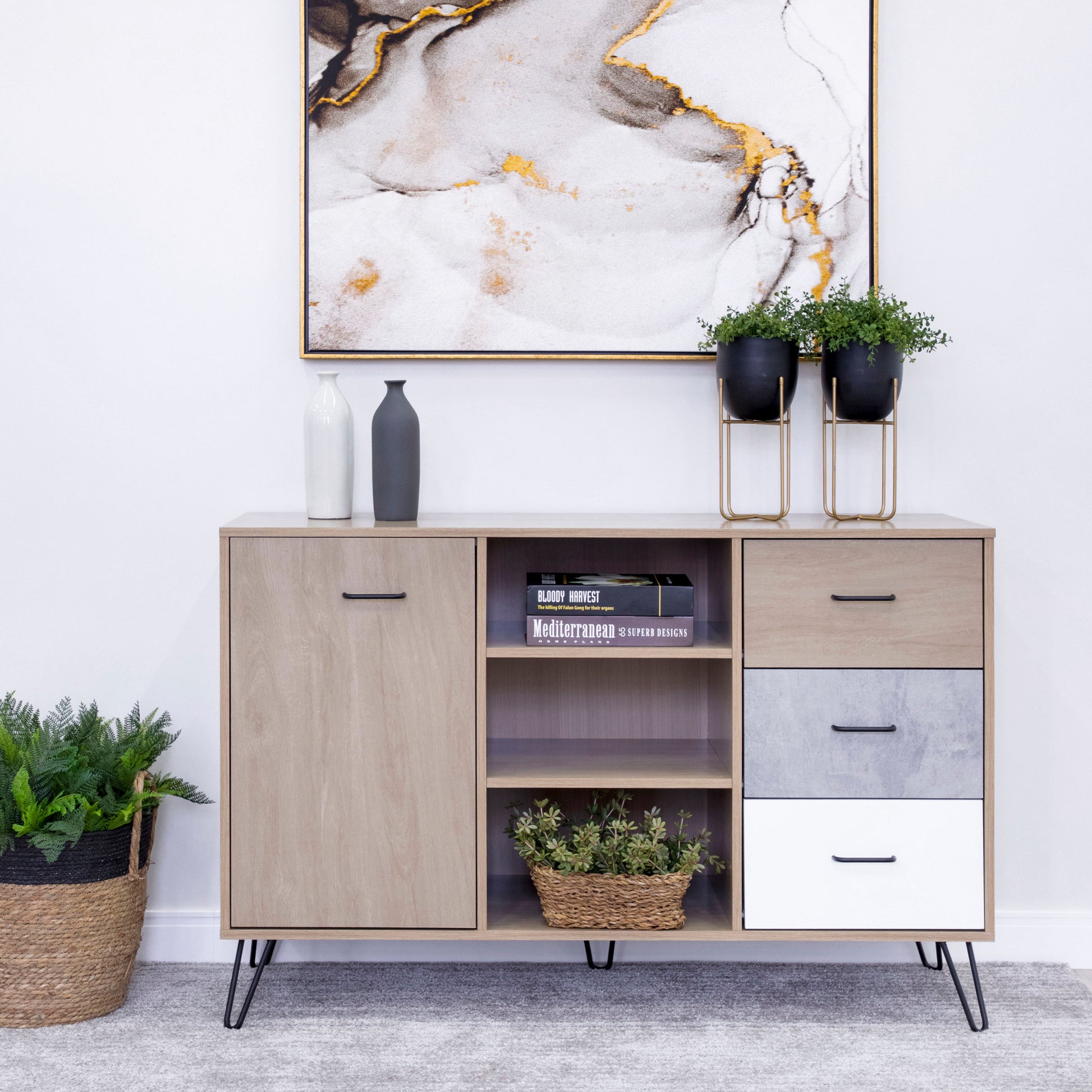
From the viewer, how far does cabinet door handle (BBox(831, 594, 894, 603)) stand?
72.1 inches

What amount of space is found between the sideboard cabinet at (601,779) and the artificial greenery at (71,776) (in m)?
0.26

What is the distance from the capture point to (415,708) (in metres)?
1.86

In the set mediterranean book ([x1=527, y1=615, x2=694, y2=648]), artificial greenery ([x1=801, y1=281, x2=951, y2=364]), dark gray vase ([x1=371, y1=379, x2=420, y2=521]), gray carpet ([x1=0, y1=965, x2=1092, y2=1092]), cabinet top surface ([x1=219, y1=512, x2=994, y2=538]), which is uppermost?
artificial greenery ([x1=801, y1=281, x2=951, y2=364])

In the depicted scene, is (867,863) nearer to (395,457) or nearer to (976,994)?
(976,994)

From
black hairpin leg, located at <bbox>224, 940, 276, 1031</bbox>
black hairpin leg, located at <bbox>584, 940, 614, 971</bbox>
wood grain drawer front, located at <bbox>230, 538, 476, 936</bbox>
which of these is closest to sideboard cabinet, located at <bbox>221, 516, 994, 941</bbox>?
wood grain drawer front, located at <bbox>230, 538, 476, 936</bbox>

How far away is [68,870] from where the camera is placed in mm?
1880

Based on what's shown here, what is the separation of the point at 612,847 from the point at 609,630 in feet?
1.36

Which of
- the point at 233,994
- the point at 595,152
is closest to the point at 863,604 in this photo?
the point at 595,152

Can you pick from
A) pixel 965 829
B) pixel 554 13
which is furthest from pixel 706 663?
pixel 554 13

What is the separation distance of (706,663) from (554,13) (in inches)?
56.8

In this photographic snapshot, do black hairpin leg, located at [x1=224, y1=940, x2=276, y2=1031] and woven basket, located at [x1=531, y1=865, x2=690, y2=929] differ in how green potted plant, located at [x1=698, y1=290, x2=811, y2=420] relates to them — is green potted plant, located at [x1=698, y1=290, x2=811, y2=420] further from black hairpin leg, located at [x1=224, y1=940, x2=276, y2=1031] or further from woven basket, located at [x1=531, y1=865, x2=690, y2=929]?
black hairpin leg, located at [x1=224, y1=940, x2=276, y2=1031]

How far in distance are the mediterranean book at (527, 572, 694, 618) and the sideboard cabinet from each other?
75mm

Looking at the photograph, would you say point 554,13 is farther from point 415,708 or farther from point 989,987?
point 989,987

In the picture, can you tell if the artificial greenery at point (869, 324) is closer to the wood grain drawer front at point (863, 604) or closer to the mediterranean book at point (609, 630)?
the wood grain drawer front at point (863, 604)
